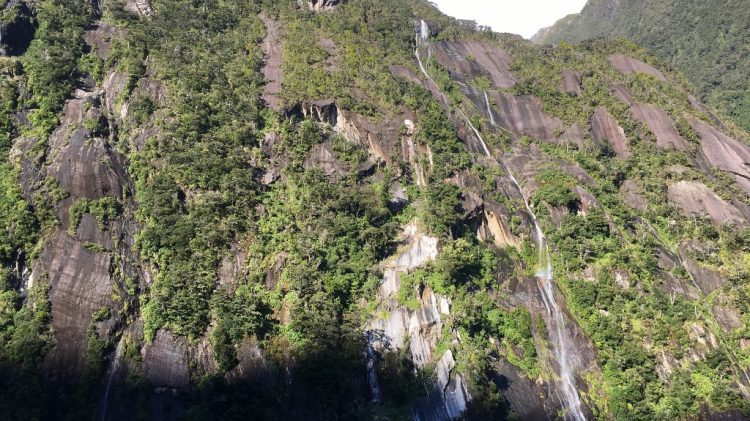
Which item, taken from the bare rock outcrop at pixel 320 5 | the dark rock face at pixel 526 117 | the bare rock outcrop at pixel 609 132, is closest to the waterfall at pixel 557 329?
the dark rock face at pixel 526 117

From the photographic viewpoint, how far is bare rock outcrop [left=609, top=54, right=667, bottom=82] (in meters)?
59.3

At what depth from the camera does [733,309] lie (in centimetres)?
3362

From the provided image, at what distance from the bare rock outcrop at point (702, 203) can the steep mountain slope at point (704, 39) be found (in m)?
46.5

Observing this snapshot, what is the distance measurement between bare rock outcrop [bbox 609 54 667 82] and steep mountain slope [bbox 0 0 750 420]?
26.8ft

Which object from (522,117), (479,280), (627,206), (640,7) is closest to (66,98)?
(479,280)

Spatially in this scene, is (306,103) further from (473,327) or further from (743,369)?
(743,369)

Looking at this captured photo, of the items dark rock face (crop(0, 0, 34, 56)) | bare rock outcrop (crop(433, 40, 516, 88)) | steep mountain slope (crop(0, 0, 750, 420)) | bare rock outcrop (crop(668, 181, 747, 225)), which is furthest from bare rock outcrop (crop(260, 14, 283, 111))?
bare rock outcrop (crop(668, 181, 747, 225))

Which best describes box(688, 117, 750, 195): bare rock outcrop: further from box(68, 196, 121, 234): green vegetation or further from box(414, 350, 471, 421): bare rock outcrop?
box(68, 196, 121, 234): green vegetation

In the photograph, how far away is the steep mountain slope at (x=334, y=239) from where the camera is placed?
25750mm

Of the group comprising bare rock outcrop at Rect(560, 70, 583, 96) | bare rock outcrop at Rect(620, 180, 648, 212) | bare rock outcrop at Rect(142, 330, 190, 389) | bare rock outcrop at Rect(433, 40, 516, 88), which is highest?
bare rock outcrop at Rect(433, 40, 516, 88)

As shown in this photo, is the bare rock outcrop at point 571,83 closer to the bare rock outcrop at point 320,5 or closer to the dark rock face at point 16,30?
the bare rock outcrop at point 320,5

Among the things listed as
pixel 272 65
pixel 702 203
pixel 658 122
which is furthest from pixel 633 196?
pixel 272 65

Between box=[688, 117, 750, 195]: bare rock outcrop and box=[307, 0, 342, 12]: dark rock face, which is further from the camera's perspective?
box=[307, 0, 342, 12]: dark rock face

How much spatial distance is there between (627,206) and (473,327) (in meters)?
21.8
